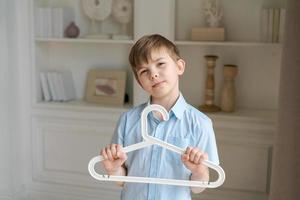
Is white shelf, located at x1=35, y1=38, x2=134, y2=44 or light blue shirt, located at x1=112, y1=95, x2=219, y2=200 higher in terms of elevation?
white shelf, located at x1=35, y1=38, x2=134, y2=44

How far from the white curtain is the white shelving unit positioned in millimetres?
629

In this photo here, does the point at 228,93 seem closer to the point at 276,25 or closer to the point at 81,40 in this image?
the point at 276,25

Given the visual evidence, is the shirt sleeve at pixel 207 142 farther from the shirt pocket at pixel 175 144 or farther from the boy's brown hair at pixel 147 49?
the boy's brown hair at pixel 147 49

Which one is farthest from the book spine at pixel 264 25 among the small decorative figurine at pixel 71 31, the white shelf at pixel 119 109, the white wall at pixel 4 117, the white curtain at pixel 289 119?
the white wall at pixel 4 117

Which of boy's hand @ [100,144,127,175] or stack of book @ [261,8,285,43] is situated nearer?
boy's hand @ [100,144,127,175]

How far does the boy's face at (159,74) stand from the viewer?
131 cm

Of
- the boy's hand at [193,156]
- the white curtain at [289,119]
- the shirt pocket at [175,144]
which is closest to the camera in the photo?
the boy's hand at [193,156]

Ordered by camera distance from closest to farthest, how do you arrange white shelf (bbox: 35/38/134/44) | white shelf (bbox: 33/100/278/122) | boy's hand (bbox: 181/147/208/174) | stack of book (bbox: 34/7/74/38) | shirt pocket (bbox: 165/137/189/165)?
boy's hand (bbox: 181/147/208/174)
shirt pocket (bbox: 165/137/189/165)
white shelf (bbox: 33/100/278/122)
white shelf (bbox: 35/38/134/44)
stack of book (bbox: 34/7/74/38)

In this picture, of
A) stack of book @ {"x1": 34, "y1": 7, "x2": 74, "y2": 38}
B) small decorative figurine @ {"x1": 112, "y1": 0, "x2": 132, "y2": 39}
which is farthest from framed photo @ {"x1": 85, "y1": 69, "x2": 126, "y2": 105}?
stack of book @ {"x1": 34, "y1": 7, "x2": 74, "y2": 38}

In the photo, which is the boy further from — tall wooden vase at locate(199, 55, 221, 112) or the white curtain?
tall wooden vase at locate(199, 55, 221, 112)

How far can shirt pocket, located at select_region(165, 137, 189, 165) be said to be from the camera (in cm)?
137

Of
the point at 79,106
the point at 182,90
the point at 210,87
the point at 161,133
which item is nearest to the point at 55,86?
the point at 79,106

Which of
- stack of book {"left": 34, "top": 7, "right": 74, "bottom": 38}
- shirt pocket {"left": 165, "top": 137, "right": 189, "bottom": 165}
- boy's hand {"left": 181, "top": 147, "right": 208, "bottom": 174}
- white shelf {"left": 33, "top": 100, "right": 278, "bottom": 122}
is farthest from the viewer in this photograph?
stack of book {"left": 34, "top": 7, "right": 74, "bottom": 38}

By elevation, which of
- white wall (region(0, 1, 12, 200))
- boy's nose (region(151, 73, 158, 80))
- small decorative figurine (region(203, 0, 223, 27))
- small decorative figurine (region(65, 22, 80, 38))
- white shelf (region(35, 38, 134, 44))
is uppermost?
small decorative figurine (region(203, 0, 223, 27))
